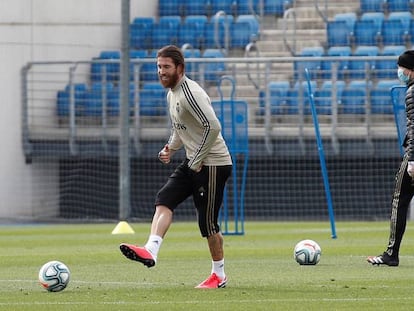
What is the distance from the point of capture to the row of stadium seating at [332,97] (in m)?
25.0

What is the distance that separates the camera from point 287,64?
27.3 meters

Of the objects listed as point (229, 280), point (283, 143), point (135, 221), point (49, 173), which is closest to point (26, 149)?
point (49, 173)

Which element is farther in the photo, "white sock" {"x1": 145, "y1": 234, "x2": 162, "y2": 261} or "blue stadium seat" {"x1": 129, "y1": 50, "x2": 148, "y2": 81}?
"blue stadium seat" {"x1": 129, "y1": 50, "x2": 148, "y2": 81}

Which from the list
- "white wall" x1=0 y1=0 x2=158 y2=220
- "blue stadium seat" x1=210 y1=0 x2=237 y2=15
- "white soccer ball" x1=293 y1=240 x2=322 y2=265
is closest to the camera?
"white soccer ball" x1=293 y1=240 x2=322 y2=265

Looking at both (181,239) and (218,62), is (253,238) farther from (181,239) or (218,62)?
(218,62)

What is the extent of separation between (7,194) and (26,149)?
106 centimetres

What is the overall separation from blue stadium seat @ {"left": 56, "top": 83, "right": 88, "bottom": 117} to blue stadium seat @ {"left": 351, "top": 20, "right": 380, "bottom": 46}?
6.03 metres

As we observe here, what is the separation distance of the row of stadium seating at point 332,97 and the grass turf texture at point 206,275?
15.1 feet

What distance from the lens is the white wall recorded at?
1061 inches

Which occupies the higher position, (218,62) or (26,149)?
(218,62)

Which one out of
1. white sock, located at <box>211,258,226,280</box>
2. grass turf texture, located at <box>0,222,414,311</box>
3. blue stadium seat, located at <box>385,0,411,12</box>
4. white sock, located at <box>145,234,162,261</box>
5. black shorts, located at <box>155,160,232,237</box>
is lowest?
grass turf texture, located at <box>0,222,414,311</box>

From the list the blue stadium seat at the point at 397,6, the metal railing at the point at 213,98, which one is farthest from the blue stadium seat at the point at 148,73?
the blue stadium seat at the point at 397,6

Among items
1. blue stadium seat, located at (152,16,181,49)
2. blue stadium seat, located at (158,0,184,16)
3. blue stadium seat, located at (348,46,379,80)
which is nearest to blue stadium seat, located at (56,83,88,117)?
blue stadium seat, located at (152,16,181,49)

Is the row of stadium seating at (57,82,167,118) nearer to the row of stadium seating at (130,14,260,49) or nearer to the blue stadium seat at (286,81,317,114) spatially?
the row of stadium seating at (130,14,260,49)
